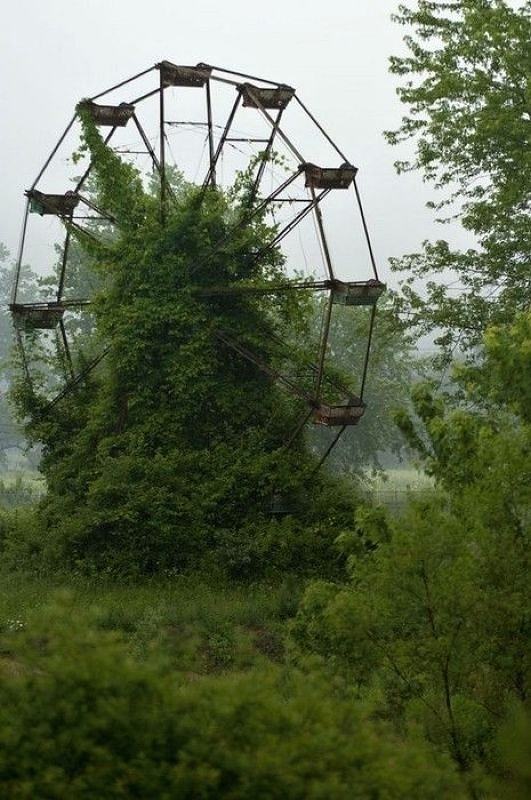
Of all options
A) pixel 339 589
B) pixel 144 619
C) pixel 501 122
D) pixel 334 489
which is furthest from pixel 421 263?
pixel 339 589

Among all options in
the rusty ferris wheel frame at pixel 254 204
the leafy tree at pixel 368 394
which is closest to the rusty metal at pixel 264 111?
the rusty ferris wheel frame at pixel 254 204

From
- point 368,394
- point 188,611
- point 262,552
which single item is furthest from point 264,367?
point 368,394

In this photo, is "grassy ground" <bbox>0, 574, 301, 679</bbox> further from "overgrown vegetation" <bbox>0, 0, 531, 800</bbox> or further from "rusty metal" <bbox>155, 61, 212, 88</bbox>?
"rusty metal" <bbox>155, 61, 212, 88</bbox>

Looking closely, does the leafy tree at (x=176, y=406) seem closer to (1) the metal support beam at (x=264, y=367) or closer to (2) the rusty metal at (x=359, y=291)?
(1) the metal support beam at (x=264, y=367)

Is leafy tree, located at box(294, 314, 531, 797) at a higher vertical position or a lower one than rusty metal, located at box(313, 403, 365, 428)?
lower

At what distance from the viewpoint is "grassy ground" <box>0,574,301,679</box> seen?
59.4 feet

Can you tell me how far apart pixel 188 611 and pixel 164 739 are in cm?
1324

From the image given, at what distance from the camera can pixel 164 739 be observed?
22.8 ft

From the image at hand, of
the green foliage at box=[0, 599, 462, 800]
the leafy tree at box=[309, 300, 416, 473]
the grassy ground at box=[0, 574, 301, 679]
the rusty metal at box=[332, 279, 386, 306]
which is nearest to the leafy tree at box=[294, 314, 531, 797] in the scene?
the green foliage at box=[0, 599, 462, 800]

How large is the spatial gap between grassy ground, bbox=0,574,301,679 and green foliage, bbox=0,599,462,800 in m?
9.08

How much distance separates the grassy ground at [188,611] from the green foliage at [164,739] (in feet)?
→ 29.8

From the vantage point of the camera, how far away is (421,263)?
29656 mm

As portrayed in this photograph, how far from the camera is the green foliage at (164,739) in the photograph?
22.1ft

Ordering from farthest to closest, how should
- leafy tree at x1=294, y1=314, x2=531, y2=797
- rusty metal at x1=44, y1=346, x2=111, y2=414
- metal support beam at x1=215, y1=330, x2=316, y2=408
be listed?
1. rusty metal at x1=44, y1=346, x2=111, y2=414
2. metal support beam at x1=215, y1=330, x2=316, y2=408
3. leafy tree at x1=294, y1=314, x2=531, y2=797
